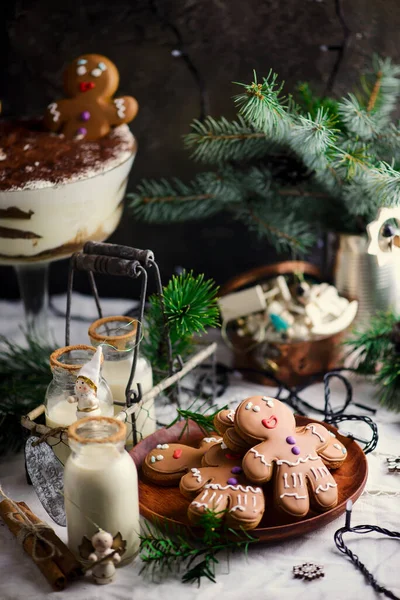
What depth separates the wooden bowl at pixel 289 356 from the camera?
1.11 metres

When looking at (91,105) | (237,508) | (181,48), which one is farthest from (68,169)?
(237,508)

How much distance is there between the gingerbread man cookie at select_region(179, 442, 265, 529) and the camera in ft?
2.42

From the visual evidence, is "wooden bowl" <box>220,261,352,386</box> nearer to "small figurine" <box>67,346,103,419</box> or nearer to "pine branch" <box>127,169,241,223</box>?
"pine branch" <box>127,169,241,223</box>

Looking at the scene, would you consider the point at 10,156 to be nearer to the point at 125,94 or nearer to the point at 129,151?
the point at 129,151

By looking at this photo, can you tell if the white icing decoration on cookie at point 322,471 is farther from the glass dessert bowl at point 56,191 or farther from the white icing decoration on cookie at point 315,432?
the glass dessert bowl at point 56,191

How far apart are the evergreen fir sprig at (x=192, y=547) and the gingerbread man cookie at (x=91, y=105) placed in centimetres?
60

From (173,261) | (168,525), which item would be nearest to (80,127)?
(173,261)

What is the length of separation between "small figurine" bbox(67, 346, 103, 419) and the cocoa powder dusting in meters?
0.29

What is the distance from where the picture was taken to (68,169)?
39.1 inches

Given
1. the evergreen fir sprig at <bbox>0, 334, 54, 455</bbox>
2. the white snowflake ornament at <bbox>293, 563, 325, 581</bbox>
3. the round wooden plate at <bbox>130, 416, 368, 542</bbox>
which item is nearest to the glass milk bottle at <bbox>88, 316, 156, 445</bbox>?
the round wooden plate at <bbox>130, 416, 368, 542</bbox>

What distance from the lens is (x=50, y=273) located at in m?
1.48

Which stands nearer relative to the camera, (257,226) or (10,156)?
(10,156)

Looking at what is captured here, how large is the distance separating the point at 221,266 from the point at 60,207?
20.2 inches

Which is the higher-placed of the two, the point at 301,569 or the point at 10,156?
the point at 10,156
